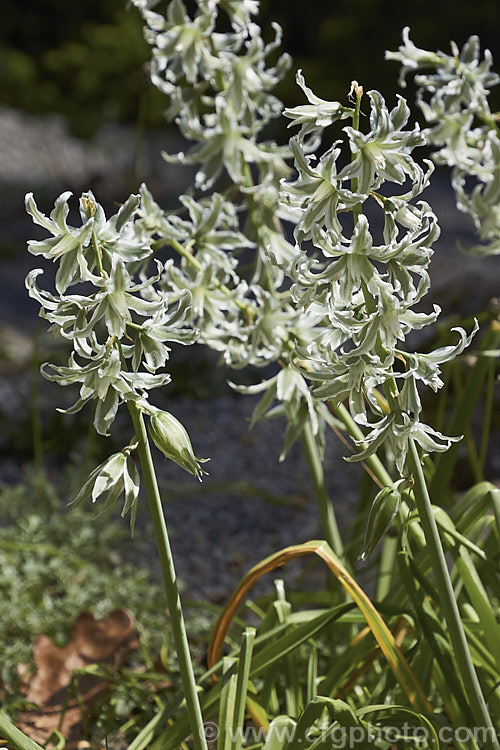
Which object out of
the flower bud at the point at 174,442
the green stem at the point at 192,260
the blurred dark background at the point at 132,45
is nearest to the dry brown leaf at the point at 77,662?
the green stem at the point at 192,260

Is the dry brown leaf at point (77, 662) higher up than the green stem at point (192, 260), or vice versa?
the green stem at point (192, 260)

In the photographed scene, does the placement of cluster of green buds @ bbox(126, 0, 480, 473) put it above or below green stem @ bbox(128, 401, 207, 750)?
above

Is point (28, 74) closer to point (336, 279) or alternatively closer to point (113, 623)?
point (113, 623)

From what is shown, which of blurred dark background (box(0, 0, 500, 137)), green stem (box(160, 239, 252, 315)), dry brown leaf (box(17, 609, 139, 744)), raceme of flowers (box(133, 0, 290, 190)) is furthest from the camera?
blurred dark background (box(0, 0, 500, 137))

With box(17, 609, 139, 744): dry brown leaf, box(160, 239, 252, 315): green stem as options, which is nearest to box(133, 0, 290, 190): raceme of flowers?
box(160, 239, 252, 315): green stem

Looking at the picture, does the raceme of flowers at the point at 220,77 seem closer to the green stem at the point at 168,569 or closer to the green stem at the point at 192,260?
the green stem at the point at 192,260

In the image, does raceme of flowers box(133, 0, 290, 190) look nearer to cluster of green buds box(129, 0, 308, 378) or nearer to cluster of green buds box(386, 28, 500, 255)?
cluster of green buds box(129, 0, 308, 378)

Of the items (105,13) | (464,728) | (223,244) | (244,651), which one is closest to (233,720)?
(244,651)

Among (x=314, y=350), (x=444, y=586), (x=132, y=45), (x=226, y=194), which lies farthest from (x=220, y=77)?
(x=132, y=45)
